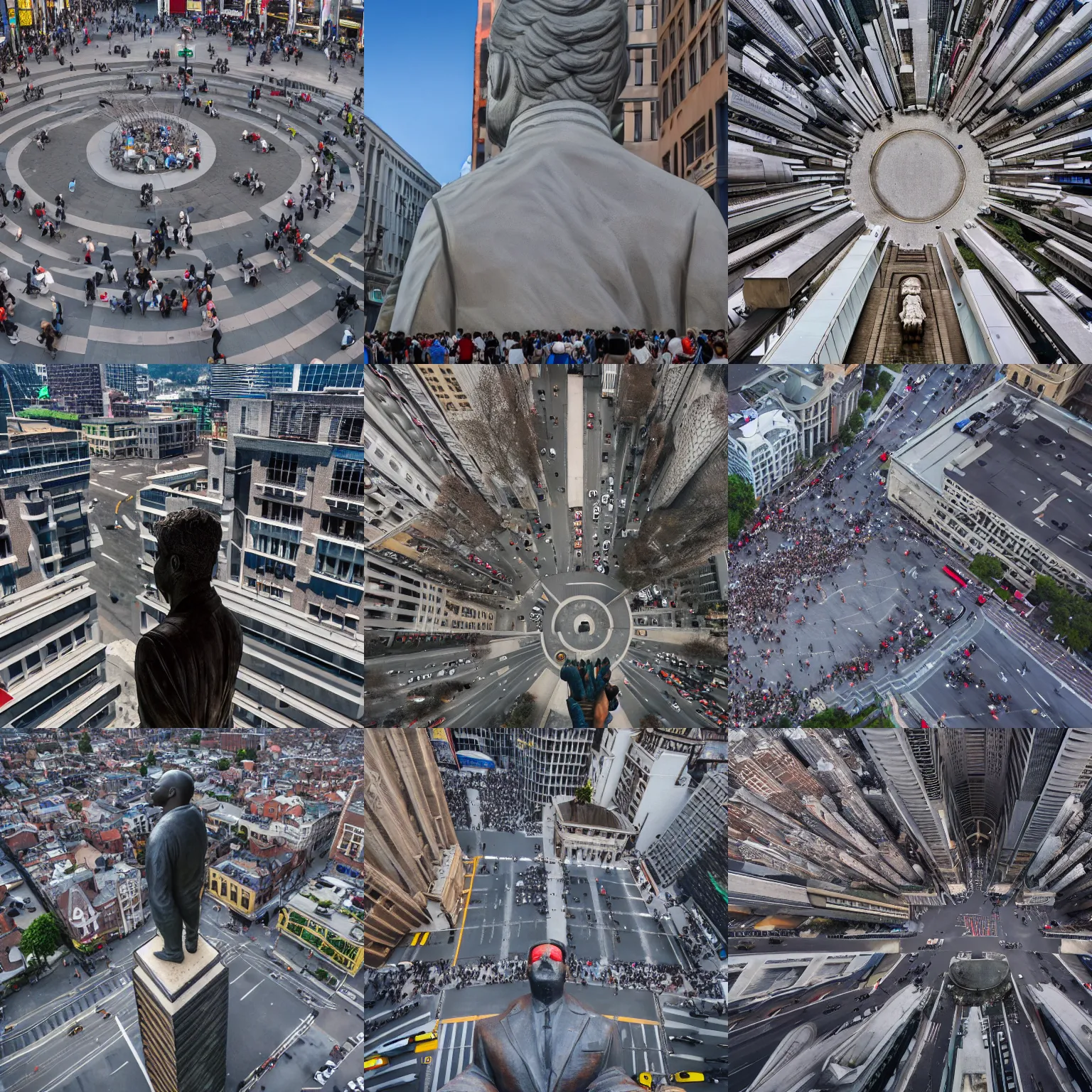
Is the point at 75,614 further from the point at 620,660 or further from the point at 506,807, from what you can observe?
the point at 620,660

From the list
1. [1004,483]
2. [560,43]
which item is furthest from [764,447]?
[560,43]

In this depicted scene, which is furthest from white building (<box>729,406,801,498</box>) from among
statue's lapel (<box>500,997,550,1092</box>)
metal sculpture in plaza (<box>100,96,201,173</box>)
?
metal sculpture in plaza (<box>100,96,201,173</box>)

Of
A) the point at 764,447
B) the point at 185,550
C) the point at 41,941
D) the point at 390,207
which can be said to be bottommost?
the point at 41,941

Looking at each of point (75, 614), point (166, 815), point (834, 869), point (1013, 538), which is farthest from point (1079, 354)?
point (75, 614)

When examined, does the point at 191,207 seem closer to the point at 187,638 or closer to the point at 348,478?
the point at 348,478

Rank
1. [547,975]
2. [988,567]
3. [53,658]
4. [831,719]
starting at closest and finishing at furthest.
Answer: [547,975] → [53,658] → [988,567] → [831,719]

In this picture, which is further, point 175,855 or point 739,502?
point 739,502

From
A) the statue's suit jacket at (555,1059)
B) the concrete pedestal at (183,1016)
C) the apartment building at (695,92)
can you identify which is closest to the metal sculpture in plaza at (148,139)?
the apartment building at (695,92)
